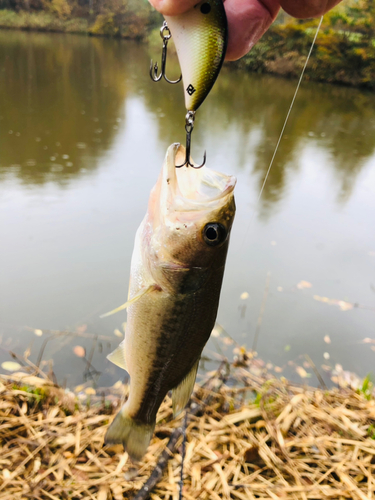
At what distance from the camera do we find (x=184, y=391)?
1366 mm

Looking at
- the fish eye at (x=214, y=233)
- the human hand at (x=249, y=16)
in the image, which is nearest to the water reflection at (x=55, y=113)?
the human hand at (x=249, y=16)

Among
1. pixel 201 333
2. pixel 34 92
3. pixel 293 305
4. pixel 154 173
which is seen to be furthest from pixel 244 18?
pixel 34 92

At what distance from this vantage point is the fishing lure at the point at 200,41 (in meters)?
0.96

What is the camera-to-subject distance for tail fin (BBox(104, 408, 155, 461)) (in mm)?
1382

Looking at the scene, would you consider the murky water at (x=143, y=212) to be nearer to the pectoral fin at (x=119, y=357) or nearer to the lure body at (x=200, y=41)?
the pectoral fin at (x=119, y=357)

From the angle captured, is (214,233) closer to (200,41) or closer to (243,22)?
(200,41)

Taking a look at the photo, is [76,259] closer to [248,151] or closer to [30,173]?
[30,173]

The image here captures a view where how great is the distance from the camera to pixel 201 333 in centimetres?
126

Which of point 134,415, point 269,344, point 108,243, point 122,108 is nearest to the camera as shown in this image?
point 134,415

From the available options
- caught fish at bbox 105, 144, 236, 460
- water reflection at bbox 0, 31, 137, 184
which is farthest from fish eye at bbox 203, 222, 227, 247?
water reflection at bbox 0, 31, 137, 184

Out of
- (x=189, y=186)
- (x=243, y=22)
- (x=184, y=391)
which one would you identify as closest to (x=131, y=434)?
(x=184, y=391)

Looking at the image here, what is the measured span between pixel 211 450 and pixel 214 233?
5.04ft

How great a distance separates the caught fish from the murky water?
1487mm

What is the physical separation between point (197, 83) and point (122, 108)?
335 inches
